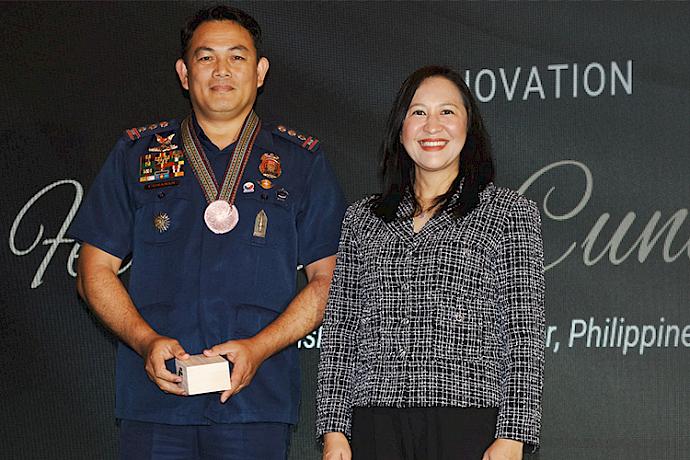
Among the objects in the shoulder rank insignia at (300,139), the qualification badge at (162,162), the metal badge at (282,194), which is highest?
the shoulder rank insignia at (300,139)

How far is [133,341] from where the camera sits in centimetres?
284

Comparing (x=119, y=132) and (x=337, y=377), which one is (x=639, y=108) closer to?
(x=337, y=377)

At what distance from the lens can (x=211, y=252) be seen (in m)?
2.91

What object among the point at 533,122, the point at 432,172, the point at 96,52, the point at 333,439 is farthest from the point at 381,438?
the point at 96,52

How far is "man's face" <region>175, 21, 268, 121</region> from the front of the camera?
2.99 m

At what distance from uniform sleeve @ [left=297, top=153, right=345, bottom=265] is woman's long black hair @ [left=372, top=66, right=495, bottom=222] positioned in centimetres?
38

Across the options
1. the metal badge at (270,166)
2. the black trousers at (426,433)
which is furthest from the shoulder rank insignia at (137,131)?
the black trousers at (426,433)

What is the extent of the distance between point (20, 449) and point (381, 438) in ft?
5.93

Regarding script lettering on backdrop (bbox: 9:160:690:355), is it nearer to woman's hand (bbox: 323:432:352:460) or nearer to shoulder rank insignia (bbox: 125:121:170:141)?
woman's hand (bbox: 323:432:352:460)

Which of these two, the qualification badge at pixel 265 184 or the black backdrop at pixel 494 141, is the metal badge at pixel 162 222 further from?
the black backdrop at pixel 494 141

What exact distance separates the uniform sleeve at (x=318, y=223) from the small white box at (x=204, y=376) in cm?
53

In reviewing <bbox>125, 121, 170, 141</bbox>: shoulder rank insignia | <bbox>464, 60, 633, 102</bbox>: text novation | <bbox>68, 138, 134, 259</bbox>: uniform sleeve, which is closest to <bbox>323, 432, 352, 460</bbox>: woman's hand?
<bbox>68, 138, 134, 259</bbox>: uniform sleeve

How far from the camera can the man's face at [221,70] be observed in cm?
299

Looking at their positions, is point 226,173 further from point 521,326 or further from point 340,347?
point 521,326
